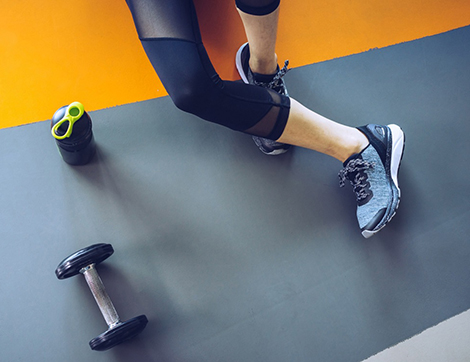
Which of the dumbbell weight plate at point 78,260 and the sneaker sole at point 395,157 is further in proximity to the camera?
the sneaker sole at point 395,157

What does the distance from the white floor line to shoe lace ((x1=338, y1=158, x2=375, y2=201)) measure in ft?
1.35

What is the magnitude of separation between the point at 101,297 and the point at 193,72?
0.58 m

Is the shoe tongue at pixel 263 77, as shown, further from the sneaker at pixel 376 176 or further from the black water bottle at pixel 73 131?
the black water bottle at pixel 73 131

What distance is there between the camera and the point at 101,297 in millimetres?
958

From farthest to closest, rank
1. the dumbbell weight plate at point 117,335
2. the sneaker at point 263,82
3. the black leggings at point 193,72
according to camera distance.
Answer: the sneaker at point 263,82
the dumbbell weight plate at point 117,335
the black leggings at point 193,72

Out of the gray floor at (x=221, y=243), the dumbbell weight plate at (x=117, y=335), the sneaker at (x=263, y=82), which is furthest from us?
the sneaker at (x=263, y=82)

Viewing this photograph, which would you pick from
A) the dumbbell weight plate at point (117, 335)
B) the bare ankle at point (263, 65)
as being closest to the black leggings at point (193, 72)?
the bare ankle at point (263, 65)

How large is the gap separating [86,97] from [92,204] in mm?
321

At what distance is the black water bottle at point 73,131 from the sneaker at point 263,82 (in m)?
0.47

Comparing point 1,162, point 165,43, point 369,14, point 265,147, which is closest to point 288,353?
point 265,147

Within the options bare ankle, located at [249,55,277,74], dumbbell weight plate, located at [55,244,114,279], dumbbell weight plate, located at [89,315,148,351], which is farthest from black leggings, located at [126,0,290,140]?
dumbbell weight plate, located at [89,315,148,351]

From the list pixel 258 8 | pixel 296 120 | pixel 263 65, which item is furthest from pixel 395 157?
pixel 258 8

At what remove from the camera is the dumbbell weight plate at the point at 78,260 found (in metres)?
0.93

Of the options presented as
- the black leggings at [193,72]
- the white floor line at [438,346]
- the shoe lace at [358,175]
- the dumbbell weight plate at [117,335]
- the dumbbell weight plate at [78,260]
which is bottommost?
the white floor line at [438,346]
